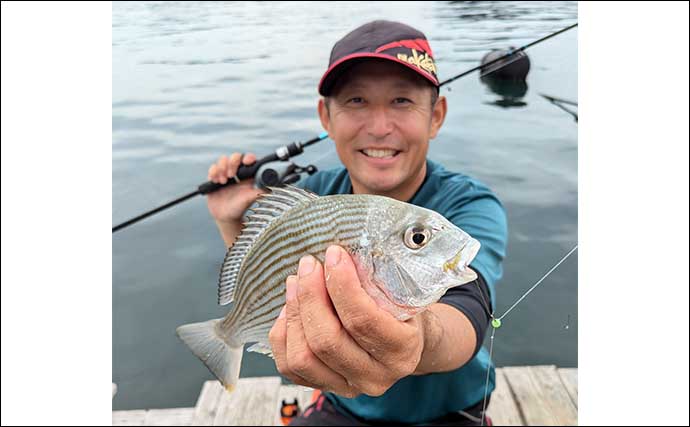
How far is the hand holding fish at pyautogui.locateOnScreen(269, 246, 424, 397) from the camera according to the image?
91cm

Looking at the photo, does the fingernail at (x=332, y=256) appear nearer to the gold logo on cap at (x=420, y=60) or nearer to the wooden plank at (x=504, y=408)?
the gold logo on cap at (x=420, y=60)

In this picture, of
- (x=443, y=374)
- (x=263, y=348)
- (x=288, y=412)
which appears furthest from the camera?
(x=288, y=412)

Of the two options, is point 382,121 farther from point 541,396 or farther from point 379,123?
point 541,396

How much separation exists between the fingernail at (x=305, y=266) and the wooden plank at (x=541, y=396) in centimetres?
219

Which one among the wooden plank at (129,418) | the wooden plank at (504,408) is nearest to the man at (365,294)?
the wooden plank at (504,408)

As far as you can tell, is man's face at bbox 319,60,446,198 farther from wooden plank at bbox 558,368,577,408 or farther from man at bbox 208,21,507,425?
wooden plank at bbox 558,368,577,408

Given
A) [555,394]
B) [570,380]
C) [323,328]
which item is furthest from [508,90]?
[323,328]

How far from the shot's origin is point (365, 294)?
36.2 inches

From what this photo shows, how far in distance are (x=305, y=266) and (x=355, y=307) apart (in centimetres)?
13

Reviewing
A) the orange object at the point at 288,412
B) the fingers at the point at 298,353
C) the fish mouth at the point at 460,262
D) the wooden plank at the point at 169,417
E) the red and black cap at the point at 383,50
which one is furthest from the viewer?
the wooden plank at the point at 169,417

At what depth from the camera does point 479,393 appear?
214 centimetres

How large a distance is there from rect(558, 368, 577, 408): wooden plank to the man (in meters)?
0.90

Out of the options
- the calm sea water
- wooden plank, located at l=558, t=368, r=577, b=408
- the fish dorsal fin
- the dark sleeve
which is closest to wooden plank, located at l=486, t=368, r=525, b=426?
wooden plank, located at l=558, t=368, r=577, b=408

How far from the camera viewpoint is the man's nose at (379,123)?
1.72 meters
